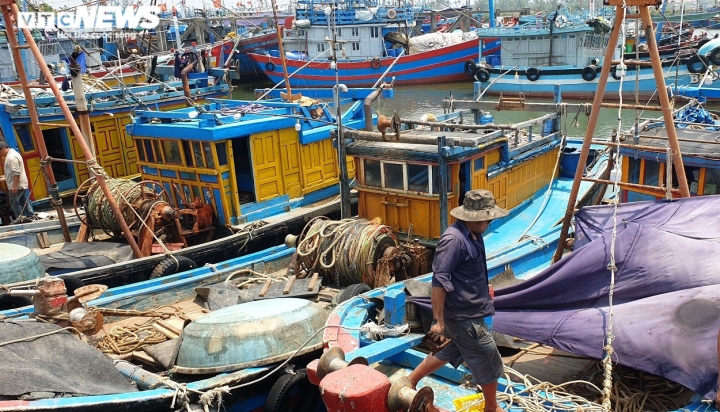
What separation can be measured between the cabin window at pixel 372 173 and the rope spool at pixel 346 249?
2.58 feet

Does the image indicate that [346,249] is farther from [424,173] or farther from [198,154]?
[198,154]

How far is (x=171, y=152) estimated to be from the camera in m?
11.2

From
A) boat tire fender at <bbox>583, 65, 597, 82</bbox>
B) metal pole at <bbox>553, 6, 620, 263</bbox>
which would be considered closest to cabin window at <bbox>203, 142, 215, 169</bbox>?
metal pole at <bbox>553, 6, 620, 263</bbox>

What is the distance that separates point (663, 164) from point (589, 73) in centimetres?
2579

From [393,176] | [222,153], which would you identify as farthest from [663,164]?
[222,153]

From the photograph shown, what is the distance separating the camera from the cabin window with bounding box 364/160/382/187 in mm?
9253

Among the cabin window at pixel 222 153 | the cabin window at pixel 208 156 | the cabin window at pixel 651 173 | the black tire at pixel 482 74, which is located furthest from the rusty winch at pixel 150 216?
the black tire at pixel 482 74

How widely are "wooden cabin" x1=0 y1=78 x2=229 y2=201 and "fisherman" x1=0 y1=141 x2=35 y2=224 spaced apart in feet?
6.00

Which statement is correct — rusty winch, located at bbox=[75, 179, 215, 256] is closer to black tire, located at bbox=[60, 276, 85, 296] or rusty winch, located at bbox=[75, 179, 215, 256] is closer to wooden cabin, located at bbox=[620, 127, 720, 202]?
black tire, located at bbox=[60, 276, 85, 296]

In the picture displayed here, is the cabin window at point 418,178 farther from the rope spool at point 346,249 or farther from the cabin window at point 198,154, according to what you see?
the cabin window at point 198,154

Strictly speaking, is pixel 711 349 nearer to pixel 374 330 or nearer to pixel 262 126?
pixel 374 330

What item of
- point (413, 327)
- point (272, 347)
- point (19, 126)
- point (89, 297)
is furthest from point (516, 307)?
point (19, 126)

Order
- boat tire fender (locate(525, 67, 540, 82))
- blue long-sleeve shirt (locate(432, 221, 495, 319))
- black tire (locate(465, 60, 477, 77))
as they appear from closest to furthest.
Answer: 1. blue long-sleeve shirt (locate(432, 221, 495, 319))
2. boat tire fender (locate(525, 67, 540, 82))
3. black tire (locate(465, 60, 477, 77))

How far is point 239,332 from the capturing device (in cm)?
632
